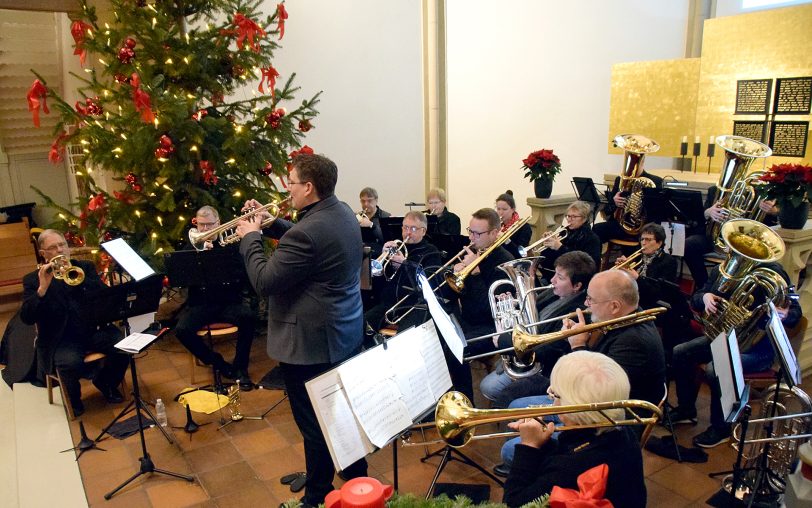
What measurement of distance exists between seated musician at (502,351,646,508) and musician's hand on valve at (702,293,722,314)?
2384 millimetres

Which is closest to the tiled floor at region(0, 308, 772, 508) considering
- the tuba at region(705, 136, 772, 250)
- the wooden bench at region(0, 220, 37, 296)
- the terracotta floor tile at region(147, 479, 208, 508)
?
the terracotta floor tile at region(147, 479, 208, 508)

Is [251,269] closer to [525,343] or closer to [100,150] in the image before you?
[525,343]

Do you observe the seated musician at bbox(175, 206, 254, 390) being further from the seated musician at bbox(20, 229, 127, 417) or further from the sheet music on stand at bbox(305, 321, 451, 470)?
the sheet music on stand at bbox(305, 321, 451, 470)

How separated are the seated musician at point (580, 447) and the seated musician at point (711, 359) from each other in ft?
7.13

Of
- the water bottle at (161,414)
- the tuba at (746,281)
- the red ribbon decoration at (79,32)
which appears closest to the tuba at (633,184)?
the tuba at (746,281)

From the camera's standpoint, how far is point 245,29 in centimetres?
570

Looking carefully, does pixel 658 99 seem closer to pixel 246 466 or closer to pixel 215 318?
pixel 215 318

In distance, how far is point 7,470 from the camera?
4219 mm

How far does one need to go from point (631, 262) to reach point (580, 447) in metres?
3.19

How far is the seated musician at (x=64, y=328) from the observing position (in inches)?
180

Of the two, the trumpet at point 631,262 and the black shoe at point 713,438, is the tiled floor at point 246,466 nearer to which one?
the black shoe at point 713,438

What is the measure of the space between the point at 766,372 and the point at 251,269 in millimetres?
3447

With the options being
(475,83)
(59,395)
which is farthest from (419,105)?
(59,395)

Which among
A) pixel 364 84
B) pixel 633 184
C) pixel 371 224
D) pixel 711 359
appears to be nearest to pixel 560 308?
pixel 711 359
